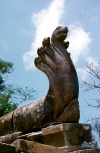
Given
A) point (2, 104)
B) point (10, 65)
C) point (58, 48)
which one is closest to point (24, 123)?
point (58, 48)

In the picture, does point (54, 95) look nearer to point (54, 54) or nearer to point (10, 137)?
point (54, 54)

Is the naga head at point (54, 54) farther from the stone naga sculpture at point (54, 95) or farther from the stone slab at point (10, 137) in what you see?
the stone slab at point (10, 137)

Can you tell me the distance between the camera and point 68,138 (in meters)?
4.64

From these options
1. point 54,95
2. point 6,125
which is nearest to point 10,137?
point 6,125

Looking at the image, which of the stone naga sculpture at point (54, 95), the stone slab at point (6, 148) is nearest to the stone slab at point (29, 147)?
the stone slab at point (6, 148)

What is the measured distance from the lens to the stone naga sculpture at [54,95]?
505 centimetres

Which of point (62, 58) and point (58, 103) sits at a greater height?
point (62, 58)

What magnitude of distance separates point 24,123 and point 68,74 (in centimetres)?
119

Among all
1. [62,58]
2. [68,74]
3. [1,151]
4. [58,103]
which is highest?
[62,58]

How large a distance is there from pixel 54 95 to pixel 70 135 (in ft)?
2.69

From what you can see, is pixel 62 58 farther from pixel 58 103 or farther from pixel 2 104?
pixel 2 104

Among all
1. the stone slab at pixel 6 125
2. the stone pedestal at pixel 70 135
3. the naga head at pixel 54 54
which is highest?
the naga head at pixel 54 54

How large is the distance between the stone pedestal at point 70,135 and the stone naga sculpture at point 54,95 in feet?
0.65

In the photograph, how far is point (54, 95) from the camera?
5211 millimetres
